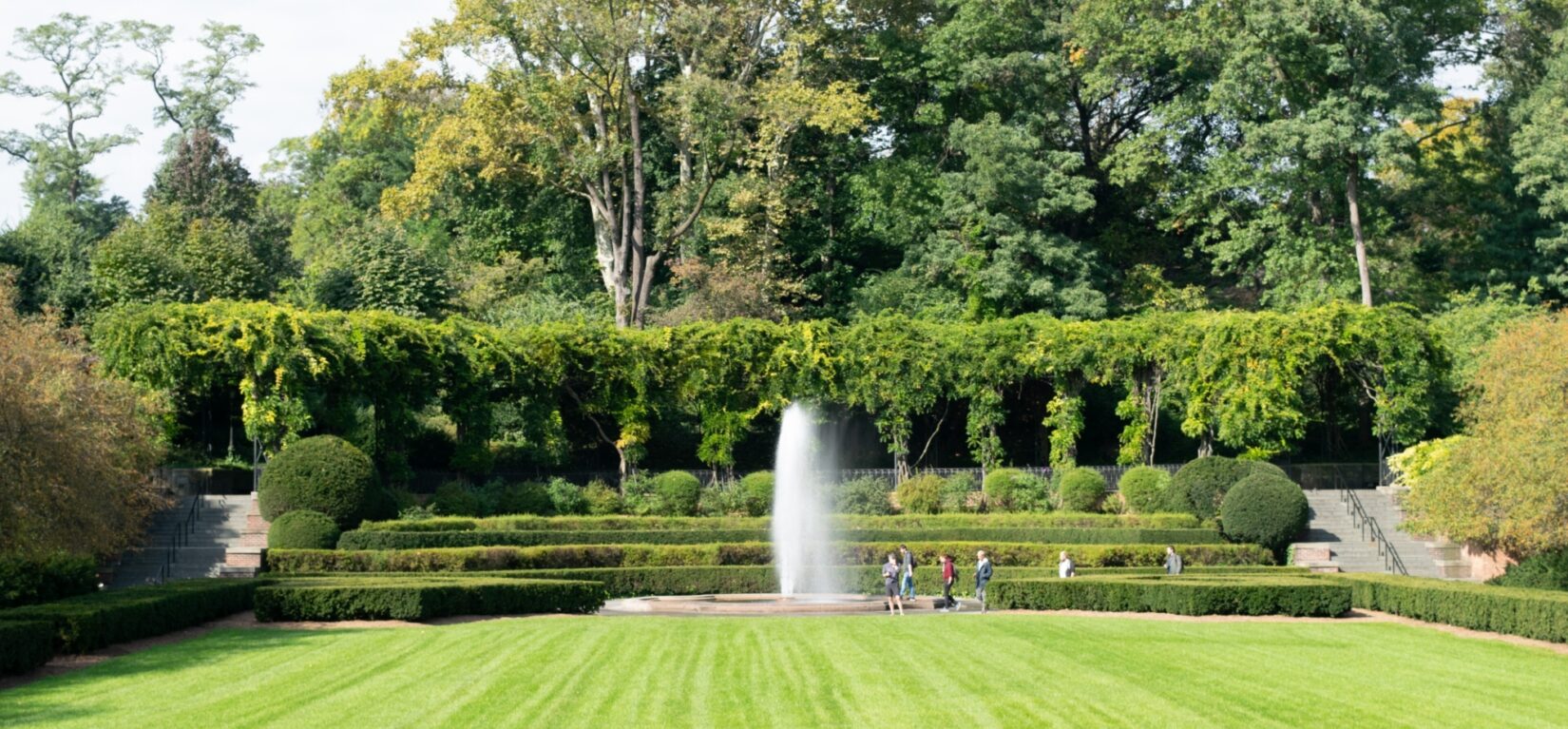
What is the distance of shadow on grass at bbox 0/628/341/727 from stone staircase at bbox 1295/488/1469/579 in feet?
76.5

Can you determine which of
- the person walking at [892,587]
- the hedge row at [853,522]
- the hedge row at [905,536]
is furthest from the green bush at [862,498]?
the person walking at [892,587]

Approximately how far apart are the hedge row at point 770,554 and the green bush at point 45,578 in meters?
7.78

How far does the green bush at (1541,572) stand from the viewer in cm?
2958

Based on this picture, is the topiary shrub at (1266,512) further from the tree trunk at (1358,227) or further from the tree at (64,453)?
the tree at (64,453)

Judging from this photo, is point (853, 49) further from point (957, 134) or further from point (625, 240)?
point (625, 240)

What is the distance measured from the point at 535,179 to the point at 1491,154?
31134mm

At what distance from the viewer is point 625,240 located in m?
53.9

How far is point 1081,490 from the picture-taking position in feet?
138

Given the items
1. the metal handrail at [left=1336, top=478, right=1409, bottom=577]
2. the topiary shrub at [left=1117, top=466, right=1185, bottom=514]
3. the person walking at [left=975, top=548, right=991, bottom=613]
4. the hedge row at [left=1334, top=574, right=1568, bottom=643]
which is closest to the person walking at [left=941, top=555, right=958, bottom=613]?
the person walking at [left=975, top=548, right=991, bottom=613]

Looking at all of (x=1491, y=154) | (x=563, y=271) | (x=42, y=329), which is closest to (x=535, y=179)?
(x=563, y=271)

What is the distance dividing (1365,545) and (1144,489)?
5.49 meters

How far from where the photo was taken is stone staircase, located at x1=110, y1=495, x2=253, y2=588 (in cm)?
3416

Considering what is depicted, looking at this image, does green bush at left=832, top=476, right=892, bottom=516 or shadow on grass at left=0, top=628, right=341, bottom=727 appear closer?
shadow on grass at left=0, top=628, right=341, bottom=727

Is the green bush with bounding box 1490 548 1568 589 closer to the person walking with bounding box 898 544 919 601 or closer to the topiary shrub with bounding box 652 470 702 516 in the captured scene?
the person walking with bounding box 898 544 919 601
